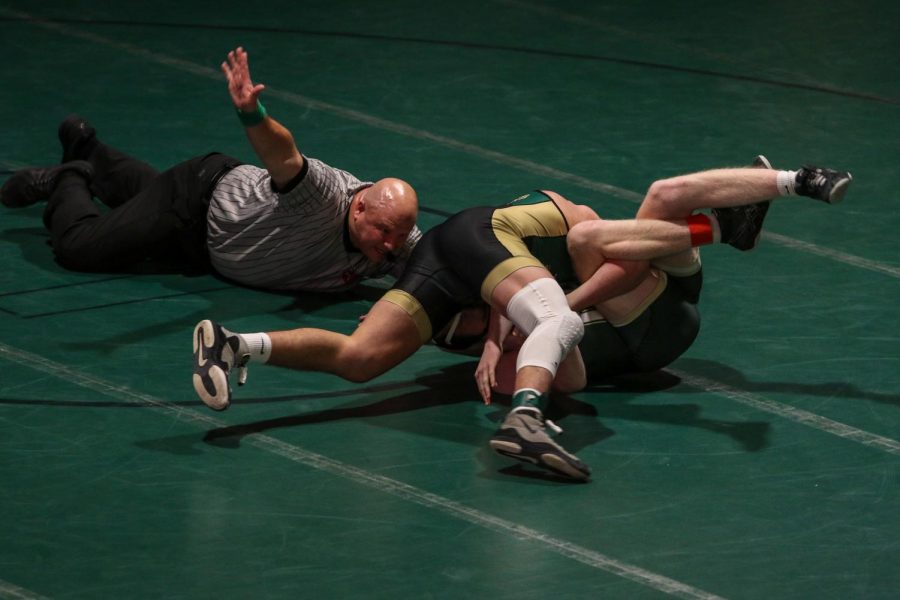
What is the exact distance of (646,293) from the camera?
713 centimetres

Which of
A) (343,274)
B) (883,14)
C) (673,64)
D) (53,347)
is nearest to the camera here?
(53,347)

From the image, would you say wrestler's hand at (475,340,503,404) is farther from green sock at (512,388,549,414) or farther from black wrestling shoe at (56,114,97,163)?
black wrestling shoe at (56,114,97,163)

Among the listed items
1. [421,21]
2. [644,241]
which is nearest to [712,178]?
[644,241]

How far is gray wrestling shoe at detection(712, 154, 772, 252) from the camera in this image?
700cm

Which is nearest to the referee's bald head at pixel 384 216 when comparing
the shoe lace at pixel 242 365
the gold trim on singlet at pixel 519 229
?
the gold trim on singlet at pixel 519 229

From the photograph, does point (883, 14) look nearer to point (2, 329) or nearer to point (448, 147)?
point (448, 147)

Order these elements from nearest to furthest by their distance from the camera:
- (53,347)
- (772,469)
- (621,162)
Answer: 1. (772,469)
2. (53,347)
3. (621,162)

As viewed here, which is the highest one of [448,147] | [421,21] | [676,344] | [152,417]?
[421,21]

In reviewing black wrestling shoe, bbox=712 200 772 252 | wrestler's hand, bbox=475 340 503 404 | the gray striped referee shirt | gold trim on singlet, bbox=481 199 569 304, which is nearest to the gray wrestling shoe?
black wrestling shoe, bbox=712 200 772 252

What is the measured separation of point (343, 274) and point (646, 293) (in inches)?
62.8

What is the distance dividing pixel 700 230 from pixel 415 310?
120cm

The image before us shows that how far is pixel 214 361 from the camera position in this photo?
21.4 ft

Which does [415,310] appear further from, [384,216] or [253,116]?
[253,116]

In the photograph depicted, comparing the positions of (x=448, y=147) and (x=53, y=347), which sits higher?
(x=448, y=147)
